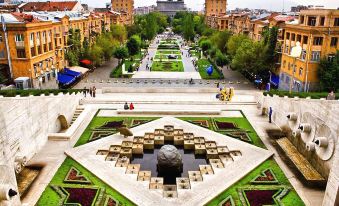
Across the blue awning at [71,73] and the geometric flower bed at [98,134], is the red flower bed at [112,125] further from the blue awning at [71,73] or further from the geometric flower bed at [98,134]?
the blue awning at [71,73]

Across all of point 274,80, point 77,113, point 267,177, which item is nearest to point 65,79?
point 77,113

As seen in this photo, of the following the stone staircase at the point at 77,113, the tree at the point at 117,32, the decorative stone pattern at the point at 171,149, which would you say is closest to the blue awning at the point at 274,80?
the decorative stone pattern at the point at 171,149

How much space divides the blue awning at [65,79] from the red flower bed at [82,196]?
99.6 feet

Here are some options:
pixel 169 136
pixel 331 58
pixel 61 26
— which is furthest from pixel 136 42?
pixel 169 136

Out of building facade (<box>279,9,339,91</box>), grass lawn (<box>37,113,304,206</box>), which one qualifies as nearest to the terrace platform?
building facade (<box>279,9,339,91</box>)

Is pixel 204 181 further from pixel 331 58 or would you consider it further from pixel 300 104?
pixel 331 58

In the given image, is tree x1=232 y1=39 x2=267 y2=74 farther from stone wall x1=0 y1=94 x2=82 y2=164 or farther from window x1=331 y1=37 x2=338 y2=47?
stone wall x1=0 y1=94 x2=82 y2=164

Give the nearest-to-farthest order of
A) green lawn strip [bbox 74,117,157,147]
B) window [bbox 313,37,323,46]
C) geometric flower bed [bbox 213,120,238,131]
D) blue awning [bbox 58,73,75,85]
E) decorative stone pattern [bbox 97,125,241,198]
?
decorative stone pattern [bbox 97,125,241,198], green lawn strip [bbox 74,117,157,147], geometric flower bed [bbox 213,120,238,131], window [bbox 313,37,323,46], blue awning [bbox 58,73,75,85]

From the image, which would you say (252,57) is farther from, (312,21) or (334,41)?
(334,41)

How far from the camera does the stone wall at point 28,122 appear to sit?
1866 centimetres

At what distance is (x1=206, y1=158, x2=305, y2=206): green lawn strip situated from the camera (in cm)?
1764

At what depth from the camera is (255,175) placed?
2041 cm

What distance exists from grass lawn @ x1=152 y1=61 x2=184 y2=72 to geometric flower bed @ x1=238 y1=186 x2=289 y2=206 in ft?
142

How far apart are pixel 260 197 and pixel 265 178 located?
2253 mm
